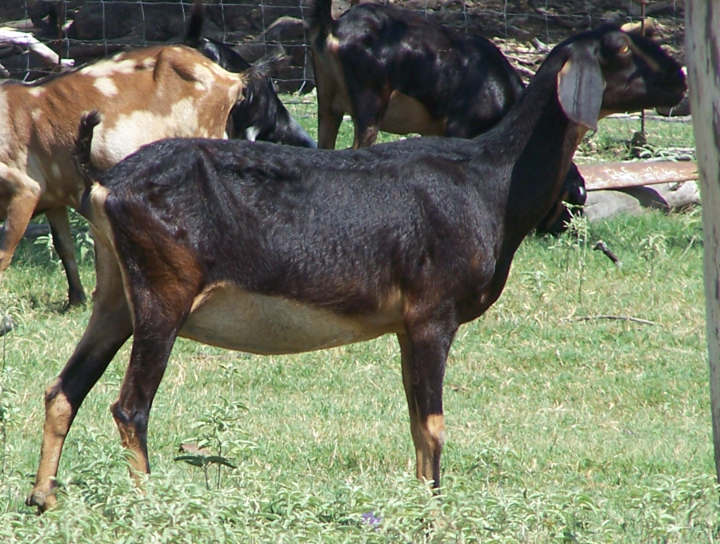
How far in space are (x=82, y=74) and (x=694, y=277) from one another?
4.73 m

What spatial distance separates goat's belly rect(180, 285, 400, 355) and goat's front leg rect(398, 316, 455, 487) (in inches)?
6.6

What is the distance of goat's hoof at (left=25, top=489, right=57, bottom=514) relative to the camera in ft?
16.0

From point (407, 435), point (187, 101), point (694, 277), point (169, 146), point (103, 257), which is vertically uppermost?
point (169, 146)

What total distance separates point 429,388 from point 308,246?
2.55 ft

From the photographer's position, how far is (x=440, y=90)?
409 inches

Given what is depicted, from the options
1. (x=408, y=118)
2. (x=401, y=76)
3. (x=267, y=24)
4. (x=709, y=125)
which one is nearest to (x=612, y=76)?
(x=709, y=125)

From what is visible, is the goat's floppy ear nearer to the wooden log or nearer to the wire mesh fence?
the wooden log

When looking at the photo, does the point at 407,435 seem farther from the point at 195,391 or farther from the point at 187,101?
the point at 187,101

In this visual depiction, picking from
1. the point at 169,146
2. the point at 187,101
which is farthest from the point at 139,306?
the point at 187,101

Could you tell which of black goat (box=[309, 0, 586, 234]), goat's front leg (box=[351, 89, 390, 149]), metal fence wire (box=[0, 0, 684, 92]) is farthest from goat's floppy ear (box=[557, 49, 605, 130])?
metal fence wire (box=[0, 0, 684, 92])

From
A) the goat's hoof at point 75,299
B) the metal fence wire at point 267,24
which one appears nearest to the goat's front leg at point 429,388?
the goat's hoof at point 75,299

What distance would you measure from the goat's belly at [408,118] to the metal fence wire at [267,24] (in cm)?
366

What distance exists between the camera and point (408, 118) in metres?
10.6

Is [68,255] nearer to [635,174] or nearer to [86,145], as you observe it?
[86,145]
